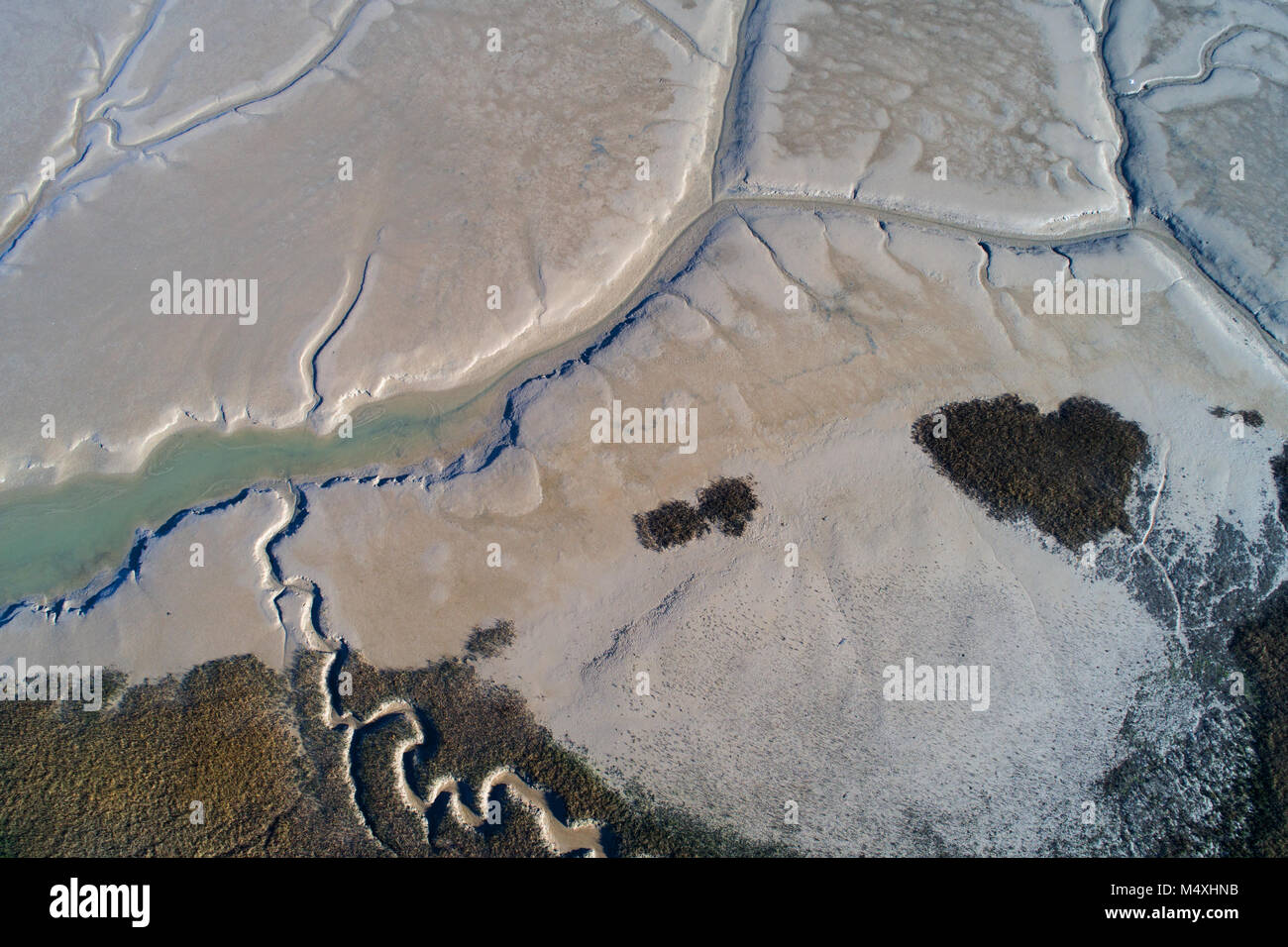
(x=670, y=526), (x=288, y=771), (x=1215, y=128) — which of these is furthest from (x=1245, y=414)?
(x=288, y=771)

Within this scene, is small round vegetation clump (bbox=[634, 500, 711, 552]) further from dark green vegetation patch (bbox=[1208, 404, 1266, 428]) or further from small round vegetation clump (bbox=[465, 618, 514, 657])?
dark green vegetation patch (bbox=[1208, 404, 1266, 428])

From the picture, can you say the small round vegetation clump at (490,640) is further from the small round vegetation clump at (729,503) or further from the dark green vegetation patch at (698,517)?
the small round vegetation clump at (729,503)

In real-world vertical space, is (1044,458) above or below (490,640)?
above

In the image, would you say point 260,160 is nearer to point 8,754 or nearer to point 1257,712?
point 8,754

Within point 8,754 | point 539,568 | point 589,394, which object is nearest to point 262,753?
point 8,754

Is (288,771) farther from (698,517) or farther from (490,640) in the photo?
(698,517)

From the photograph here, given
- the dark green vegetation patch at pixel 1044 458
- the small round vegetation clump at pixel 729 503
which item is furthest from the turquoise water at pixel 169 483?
the dark green vegetation patch at pixel 1044 458

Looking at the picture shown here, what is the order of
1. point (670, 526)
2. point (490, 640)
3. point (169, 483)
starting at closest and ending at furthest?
point (490, 640), point (670, 526), point (169, 483)
